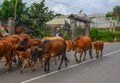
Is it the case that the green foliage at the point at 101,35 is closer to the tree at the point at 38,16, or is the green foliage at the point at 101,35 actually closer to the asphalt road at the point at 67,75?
the tree at the point at 38,16

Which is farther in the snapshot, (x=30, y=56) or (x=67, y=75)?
(x=30, y=56)

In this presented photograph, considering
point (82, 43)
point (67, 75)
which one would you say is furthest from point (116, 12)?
point (67, 75)

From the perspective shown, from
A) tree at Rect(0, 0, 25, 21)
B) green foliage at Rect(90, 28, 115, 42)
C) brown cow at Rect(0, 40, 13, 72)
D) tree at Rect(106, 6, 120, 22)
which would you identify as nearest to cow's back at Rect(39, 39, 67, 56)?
brown cow at Rect(0, 40, 13, 72)

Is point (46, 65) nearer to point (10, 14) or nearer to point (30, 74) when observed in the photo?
point (30, 74)

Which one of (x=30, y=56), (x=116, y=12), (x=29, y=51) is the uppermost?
(x=29, y=51)

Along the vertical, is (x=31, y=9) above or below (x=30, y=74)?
above

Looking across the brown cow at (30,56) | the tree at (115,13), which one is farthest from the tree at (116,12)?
the brown cow at (30,56)

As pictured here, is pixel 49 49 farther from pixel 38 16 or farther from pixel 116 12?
pixel 116 12

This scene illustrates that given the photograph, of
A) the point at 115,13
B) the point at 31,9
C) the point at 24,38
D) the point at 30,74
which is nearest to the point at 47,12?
the point at 31,9

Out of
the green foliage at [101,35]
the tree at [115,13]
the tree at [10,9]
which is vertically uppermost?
the tree at [10,9]

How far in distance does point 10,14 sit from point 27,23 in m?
3.05

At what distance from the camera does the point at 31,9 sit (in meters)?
32.6

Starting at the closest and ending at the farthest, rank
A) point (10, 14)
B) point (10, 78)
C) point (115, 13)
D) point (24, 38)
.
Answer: point (10, 78) < point (24, 38) < point (10, 14) < point (115, 13)

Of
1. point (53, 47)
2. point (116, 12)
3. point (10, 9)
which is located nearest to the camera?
point (53, 47)
